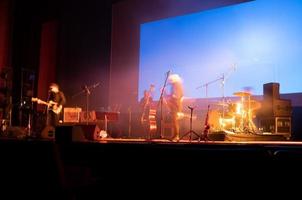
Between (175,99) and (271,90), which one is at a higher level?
(271,90)

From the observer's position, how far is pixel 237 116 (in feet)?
19.3

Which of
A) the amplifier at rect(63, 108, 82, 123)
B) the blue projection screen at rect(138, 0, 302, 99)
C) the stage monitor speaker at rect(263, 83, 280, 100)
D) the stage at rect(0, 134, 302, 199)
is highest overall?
the blue projection screen at rect(138, 0, 302, 99)

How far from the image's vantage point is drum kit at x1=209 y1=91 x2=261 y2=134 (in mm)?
5781

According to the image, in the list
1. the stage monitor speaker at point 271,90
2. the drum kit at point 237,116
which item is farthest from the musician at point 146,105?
the stage monitor speaker at point 271,90

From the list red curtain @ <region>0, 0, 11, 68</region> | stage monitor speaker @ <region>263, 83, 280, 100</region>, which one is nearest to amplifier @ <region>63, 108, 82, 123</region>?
red curtain @ <region>0, 0, 11, 68</region>

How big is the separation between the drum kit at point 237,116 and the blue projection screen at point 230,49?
0.29 meters

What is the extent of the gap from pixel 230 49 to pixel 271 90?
1.10 metres

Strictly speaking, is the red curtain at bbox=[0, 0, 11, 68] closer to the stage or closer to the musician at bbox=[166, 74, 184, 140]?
the musician at bbox=[166, 74, 184, 140]

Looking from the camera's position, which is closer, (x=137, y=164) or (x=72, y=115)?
(x=137, y=164)

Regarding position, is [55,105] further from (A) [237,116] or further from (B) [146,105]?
(A) [237,116]

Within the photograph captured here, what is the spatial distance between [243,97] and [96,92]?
11.7ft

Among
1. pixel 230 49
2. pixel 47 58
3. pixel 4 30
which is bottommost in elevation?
pixel 230 49

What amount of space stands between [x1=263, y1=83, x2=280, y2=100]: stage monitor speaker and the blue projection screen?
0.27 meters

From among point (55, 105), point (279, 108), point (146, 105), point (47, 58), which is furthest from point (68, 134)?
point (47, 58)
